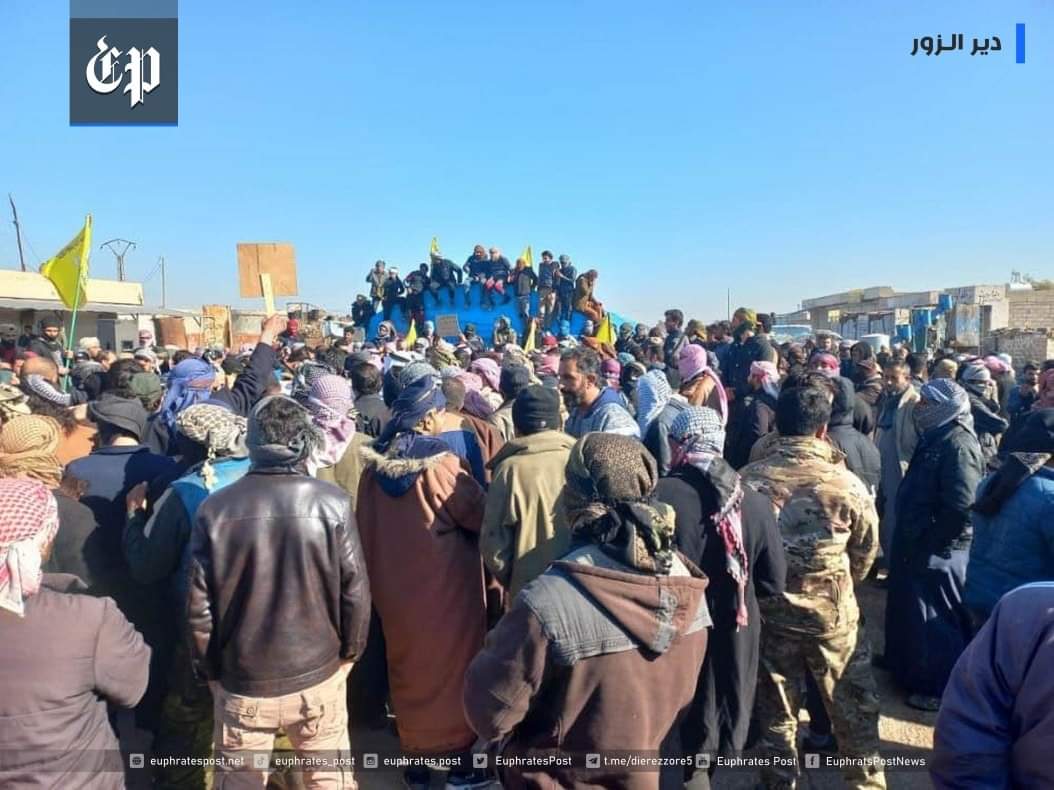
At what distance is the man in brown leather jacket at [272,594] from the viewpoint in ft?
7.59

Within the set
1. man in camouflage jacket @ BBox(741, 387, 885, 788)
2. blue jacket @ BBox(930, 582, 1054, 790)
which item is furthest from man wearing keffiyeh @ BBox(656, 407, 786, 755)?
blue jacket @ BBox(930, 582, 1054, 790)

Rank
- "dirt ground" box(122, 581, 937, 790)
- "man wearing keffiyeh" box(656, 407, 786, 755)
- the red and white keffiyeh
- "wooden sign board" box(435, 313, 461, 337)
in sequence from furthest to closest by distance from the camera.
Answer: "wooden sign board" box(435, 313, 461, 337)
"dirt ground" box(122, 581, 937, 790)
"man wearing keffiyeh" box(656, 407, 786, 755)
the red and white keffiyeh

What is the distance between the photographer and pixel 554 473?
295cm

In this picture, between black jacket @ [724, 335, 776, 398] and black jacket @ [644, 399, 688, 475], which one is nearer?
black jacket @ [644, 399, 688, 475]

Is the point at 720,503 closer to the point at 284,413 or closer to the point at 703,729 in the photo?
the point at 703,729

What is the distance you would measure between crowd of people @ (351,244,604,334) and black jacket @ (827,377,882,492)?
1180 cm

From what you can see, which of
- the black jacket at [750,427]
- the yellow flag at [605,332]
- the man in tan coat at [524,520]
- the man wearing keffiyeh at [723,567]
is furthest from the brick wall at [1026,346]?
the man in tan coat at [524,520]

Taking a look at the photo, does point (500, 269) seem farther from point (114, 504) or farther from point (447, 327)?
point (114, 504)

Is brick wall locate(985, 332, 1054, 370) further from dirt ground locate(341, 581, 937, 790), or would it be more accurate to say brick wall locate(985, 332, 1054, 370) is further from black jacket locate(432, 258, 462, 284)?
dirt ground locate(341, 581, 937, 790)

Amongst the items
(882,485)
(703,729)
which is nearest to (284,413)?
(703,729)

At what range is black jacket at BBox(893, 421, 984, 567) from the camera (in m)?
3.48

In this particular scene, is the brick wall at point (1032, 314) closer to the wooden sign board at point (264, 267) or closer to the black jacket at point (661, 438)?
the black jacket at point (661, 438)

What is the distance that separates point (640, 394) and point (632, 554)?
3260mm

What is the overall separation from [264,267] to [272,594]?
526 centimetres
